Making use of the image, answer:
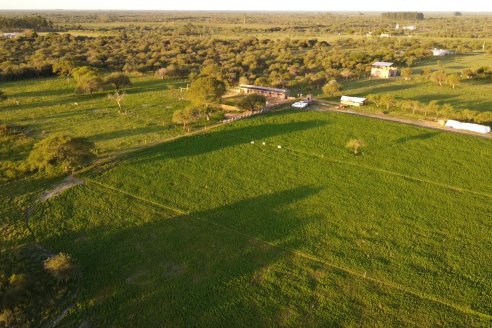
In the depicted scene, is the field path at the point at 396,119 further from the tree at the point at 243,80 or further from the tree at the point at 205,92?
the tree at the point at 243,80

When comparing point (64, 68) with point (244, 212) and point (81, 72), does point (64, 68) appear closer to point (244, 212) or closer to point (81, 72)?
point (81, 72)

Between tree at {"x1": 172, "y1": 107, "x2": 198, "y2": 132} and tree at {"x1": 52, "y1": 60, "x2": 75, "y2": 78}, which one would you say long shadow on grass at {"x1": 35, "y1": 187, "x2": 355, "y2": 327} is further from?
tree at {"x1": 52, "y1": 60, "x2": 75, "y2": 78}

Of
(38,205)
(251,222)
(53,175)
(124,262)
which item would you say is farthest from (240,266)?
(53,175)

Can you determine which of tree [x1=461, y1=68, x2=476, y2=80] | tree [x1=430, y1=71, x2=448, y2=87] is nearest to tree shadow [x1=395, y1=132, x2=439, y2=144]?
tree [x1=430, y1=71, x2=448, y2=87]

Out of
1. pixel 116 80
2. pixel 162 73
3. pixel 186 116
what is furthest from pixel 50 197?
pixel 162 73

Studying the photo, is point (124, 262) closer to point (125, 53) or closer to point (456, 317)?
point (456, 317)
